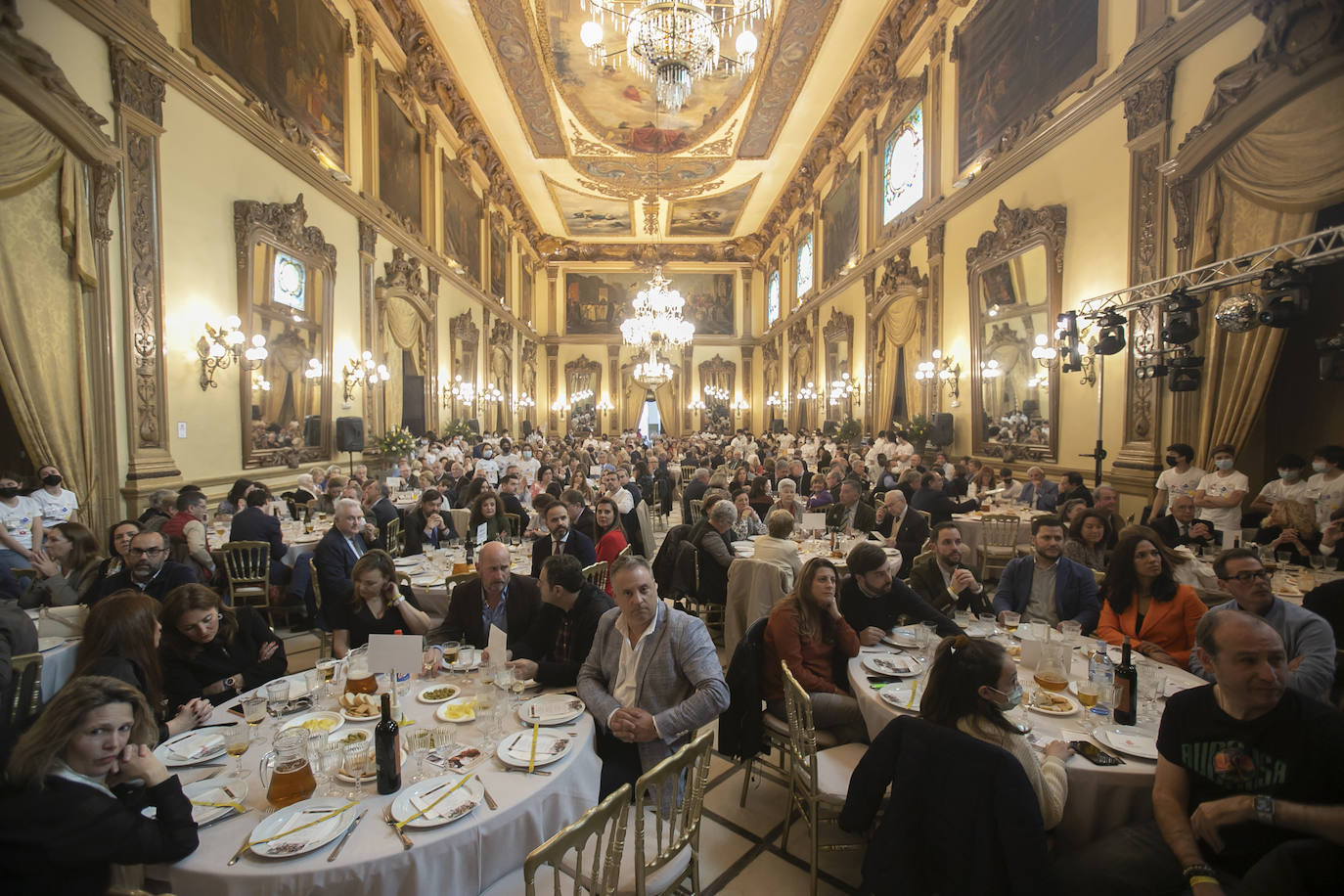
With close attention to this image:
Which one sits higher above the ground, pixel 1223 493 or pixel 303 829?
pixel 1223 493

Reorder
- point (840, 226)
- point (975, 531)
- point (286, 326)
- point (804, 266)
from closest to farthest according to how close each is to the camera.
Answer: point (975, 531), point (286, 326), point (840, 226), point (804, 266)

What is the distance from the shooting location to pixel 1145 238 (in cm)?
669

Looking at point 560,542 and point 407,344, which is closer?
point 560,542

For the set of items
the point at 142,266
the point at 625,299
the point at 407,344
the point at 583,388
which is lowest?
the point at 142,266

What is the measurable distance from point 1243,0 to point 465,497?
916cm

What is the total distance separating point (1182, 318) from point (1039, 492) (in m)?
2.69

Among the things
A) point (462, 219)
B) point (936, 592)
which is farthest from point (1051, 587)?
point (462, 219)

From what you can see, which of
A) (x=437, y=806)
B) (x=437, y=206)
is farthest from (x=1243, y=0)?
(x=437, y=206)

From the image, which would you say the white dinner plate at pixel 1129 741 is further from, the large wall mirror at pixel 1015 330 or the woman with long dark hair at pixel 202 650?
the large wall mirror at pixel 1015 330

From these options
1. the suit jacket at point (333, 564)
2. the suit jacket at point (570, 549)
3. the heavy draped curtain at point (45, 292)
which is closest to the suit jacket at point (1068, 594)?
the suit jacket at point (570, 549)

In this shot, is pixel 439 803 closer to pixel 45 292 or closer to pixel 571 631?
pixel 571 631

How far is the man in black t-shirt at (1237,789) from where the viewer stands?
1843 millimetres

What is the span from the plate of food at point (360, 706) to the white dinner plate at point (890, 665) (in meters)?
2.19

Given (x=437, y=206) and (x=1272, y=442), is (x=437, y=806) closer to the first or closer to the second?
(x=1272, y=442)
